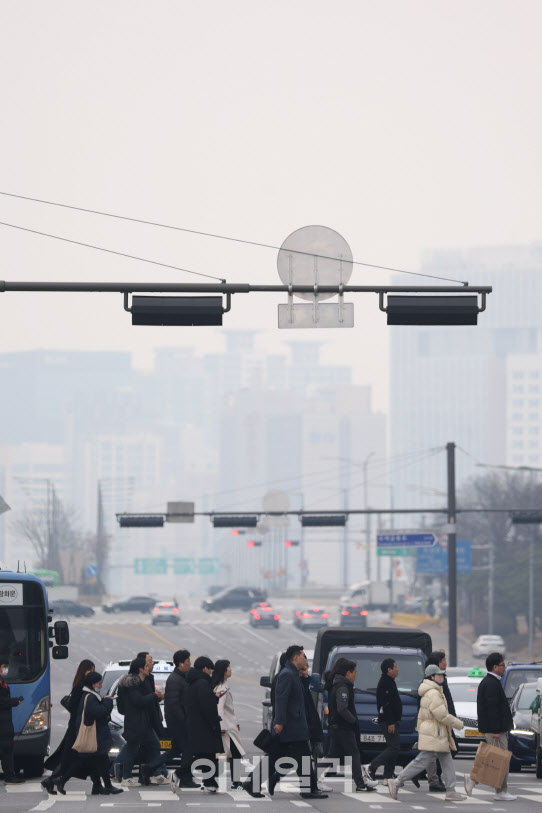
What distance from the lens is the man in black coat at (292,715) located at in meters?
17.6

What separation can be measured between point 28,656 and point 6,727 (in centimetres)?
217

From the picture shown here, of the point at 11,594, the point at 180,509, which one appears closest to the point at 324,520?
the point at 180,509

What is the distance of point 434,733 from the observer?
1872 cm

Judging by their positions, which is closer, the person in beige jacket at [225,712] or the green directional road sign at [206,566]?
the person in beige jacket at [225,712]

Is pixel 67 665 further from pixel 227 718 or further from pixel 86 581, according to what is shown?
pixel 86 581

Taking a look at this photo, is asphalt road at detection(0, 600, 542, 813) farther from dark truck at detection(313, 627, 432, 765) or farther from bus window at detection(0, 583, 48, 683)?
bus window at detection(0, 583, 48, 683)

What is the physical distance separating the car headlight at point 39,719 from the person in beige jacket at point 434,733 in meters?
5.26

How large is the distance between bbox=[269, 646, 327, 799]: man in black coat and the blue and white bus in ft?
14.7

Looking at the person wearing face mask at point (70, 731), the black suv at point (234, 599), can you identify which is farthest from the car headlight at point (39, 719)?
the black suv at point (234, 599)

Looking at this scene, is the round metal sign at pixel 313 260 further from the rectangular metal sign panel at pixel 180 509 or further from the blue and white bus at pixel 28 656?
the rectangular metal sign panel at pixel 180 509

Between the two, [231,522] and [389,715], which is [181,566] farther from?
[389,715]

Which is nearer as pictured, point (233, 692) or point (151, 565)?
point (233, 692)

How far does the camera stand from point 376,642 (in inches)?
1097

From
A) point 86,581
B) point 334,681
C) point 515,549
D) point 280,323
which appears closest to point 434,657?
point 334,681
